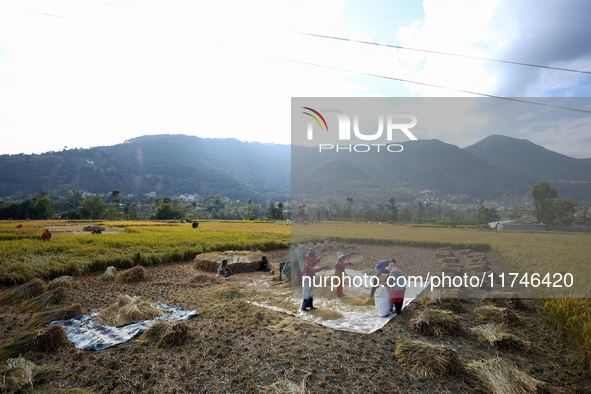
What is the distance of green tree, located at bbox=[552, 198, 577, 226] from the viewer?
30.0ft

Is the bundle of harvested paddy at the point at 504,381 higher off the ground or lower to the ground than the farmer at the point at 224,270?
higher

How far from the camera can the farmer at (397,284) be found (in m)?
5.90

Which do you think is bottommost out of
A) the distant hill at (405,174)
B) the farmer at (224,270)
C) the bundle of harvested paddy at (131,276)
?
the farmer at (224,270)

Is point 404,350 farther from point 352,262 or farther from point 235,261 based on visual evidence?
point 235,261

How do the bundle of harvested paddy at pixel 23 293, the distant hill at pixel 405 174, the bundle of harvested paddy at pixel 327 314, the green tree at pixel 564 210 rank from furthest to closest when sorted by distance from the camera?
the distant hill at pixel 405 174 → the green tree at pixel 564 210 → the bundle of harvested paddy at pixel 23 293 → the bundle of harvested paddy at pixel 327 314

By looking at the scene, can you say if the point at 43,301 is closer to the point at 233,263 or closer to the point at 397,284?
A: the point at 233,263

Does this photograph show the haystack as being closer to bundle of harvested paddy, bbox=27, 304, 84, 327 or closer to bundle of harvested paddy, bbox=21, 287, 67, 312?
bundle of harvested paddy, bbox=21, 287, 67, 312

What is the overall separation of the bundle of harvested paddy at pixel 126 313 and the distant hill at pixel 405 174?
10029 mm

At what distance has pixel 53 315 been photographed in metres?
5.62

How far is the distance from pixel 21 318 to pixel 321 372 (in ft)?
24.5

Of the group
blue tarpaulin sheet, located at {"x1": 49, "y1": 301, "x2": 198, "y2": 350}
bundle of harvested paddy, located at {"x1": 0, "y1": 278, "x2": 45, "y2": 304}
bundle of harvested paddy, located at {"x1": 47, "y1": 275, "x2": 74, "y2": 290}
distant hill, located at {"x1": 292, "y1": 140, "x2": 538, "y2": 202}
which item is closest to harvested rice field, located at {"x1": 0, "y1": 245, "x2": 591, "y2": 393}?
blue tarpaulin sheet, located at {"x1": 49, "y1": 301, "x2": 198, "y2": 350}

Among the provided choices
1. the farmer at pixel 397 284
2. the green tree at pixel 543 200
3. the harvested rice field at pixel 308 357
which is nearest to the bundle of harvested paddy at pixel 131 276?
the harvested rice field at pixel 308 357

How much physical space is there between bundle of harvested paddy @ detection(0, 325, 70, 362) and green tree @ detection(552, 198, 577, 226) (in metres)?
15.4

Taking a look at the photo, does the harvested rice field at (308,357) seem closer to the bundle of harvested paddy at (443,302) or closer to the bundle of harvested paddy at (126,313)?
the bundle of harvested paddy at (443,302)
